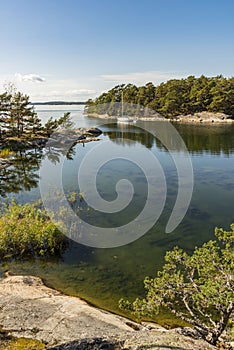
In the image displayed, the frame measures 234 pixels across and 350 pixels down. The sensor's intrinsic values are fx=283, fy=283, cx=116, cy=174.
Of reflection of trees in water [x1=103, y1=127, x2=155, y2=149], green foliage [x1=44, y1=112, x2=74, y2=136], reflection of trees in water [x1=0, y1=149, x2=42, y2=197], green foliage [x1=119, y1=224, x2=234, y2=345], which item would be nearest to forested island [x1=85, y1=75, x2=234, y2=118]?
reflection of trees in water [x1=103, y1=127, x2=155, y2=149]

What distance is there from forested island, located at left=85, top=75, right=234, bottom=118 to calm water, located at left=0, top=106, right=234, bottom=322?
146ft

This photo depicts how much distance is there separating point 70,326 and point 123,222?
806 cm

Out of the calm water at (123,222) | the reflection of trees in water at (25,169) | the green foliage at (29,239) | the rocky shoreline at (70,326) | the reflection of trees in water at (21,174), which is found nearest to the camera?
the rocky shoreline at (70,326)

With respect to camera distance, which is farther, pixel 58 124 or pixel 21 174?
pixel 58 124

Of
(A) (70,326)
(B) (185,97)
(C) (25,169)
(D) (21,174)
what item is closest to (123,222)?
(A) (70,326)

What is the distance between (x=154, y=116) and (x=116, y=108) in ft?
65.5

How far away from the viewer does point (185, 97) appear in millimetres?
76312

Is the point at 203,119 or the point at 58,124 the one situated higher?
the point at 203,119

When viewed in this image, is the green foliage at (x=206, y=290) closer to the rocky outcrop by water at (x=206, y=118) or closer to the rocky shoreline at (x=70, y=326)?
the rocky shoreline at (x=70, y=326)

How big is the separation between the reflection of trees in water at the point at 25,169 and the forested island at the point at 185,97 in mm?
44937

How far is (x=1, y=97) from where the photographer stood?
117 ft

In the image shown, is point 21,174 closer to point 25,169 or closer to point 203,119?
point 25,169

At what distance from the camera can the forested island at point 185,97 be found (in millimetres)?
69688

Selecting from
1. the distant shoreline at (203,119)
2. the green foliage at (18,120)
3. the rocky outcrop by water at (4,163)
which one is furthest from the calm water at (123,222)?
the distant shoreline at (203,119)
